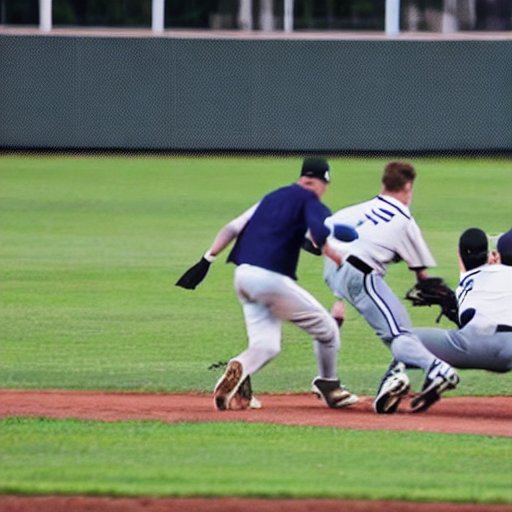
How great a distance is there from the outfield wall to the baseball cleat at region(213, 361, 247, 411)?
69.9 ft

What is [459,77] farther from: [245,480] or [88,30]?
[245,480]

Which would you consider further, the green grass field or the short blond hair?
the short blond hair

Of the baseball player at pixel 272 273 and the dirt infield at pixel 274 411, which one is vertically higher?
the baseball player at pixel 272 273

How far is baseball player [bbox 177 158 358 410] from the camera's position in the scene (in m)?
11.1

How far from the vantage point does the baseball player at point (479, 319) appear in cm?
1152

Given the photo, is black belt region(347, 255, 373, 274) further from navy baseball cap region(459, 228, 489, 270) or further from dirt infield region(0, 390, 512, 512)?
dirt infield region(0, 390, 512, 512)

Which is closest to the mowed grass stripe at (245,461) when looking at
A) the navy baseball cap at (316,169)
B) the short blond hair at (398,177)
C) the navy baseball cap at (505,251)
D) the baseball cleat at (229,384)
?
→ the baseball cleat at (229,384)

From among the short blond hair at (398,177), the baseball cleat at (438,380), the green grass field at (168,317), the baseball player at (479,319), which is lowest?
the green grass field at (168,317)

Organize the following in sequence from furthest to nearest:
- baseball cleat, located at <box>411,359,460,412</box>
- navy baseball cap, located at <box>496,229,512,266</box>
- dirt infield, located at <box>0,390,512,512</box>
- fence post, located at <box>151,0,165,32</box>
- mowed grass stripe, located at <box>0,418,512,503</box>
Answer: fence post, located at <box>151,0,165,32</box>, navy baseball cap, located at <box>496,229,512,266</box>, baseball cleat, located at <box>411,359,460,412</box>, dirt infield, located at <box>0,390,512,512</box>, mowed grass stripe, located at <box>0,418,512,503</box>

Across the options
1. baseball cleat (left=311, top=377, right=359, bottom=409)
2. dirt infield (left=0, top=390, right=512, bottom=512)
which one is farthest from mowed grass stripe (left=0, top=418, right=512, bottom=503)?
baseball cleat (left=311, top=377, right=359, bottom=409)

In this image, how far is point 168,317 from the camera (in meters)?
16.2

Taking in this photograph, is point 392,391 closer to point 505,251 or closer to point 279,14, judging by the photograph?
point 505,251

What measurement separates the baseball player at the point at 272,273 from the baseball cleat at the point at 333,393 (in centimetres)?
34

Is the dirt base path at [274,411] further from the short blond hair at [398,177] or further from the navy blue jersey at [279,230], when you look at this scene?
the short blond hair at [398,177]
